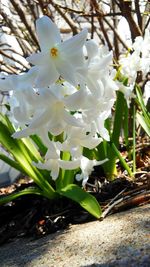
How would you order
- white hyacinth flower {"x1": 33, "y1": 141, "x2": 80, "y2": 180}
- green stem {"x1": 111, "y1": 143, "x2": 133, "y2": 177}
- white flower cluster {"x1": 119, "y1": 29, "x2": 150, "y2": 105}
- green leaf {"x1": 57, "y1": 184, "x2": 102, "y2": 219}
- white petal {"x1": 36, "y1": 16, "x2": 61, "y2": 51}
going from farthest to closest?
green stem {"x1": 111, "y1": 143, "x2": 133, "y2": 177} → white flower cluster {"x1": 119, "y1": 29, "x2": 150, "y2": 105} → green leaf {"x1": 57, "y1": 184, "x2": 102, "y2": 219} → white hyacinth flower {"x1": 33, "y1": 141, "x2": 80, "y2": 180} → white petal {"x1": 36, "y1": 16, "x2": 61, "y2": 51}

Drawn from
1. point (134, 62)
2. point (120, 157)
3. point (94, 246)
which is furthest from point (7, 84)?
point (120, 157)

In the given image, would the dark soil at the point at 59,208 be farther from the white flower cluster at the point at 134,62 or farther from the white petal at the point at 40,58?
the white petal at the point at 40,58

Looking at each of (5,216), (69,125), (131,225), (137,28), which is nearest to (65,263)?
(131,225)

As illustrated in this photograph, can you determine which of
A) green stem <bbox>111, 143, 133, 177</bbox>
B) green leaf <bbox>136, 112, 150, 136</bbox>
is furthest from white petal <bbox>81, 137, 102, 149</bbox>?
green leaf <bbox>136, 112, 150, 136</bbox>

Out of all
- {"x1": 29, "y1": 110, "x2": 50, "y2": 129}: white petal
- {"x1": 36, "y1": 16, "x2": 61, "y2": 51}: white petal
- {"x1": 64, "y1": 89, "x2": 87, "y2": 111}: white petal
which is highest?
{"x1": 36, "y1": 16, "x2": 61, "y2": 51}: white petal

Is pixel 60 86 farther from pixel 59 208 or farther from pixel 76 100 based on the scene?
pixel 59 208

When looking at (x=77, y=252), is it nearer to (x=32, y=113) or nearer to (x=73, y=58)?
(x=32, y=113)

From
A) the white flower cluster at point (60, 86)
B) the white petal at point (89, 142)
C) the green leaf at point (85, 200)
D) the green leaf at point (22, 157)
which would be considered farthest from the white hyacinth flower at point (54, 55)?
the green leaf at point (22, 157)

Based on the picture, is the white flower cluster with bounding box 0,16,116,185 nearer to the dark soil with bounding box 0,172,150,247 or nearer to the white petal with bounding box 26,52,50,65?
the white petal with bounding box 26,52,50,65
